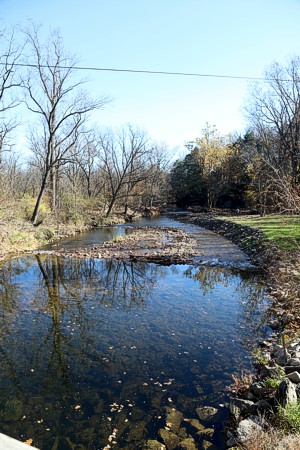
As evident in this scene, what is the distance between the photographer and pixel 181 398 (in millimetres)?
4414

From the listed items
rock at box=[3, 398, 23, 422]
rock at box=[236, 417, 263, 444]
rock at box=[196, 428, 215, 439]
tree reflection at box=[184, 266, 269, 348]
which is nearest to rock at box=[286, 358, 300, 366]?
tree reflection at box=[184, 266, 269, 348]

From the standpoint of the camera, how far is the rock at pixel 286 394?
11.9 ft

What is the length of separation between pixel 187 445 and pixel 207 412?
0.65m

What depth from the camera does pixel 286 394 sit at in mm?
3689

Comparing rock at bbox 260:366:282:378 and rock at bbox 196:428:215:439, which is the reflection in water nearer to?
rock at bbox 196:428:215:439

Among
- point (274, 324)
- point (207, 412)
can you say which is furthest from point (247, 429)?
point (274, 324)

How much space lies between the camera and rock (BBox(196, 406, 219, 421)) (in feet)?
13.3

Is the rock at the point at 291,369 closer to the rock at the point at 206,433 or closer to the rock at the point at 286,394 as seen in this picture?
the rock at the point at 286,394

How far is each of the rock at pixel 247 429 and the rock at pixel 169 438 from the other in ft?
2.42

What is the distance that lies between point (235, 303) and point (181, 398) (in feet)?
14.1

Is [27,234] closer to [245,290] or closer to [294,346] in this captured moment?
[245,290]

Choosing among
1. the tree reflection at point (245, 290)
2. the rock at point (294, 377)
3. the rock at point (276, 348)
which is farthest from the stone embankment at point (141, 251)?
the rock at point (294, 377)

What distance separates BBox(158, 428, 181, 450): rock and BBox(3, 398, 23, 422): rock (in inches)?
74.1

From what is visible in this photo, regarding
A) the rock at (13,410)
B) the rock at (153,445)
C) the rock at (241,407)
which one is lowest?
the rock at (153,445)
